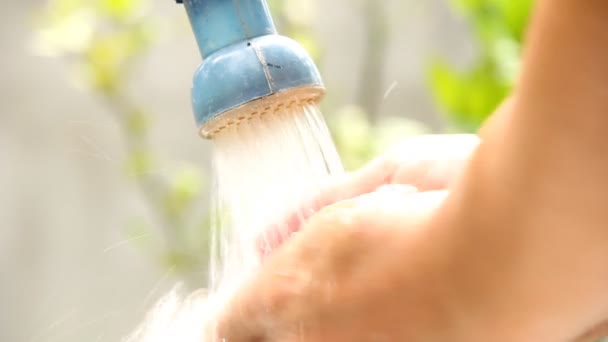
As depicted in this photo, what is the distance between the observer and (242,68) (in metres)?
0.32

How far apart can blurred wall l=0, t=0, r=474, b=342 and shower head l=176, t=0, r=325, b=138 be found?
64 centimetres

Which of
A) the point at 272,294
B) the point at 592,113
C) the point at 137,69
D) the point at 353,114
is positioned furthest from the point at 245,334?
the point at 137,69

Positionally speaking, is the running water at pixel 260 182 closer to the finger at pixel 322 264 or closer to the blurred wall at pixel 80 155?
the finger at pixel 322 264

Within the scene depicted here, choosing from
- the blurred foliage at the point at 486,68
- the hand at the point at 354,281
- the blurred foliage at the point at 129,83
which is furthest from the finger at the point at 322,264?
the blurred foliage at the point at 129,83

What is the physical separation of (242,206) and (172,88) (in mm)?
698

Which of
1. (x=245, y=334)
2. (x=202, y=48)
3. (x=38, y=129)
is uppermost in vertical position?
(x=38, y=129)

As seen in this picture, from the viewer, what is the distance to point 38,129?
39.3 inches

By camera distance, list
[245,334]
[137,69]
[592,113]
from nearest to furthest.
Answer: [592,113] → [245,334] → [137,69]

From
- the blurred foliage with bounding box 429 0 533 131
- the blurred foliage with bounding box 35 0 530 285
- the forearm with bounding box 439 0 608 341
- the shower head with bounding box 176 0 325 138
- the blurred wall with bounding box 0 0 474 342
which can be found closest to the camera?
the forearm with bounding box 439 0 608 341

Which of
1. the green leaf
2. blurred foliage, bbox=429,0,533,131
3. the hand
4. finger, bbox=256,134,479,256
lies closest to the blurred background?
the green leaf

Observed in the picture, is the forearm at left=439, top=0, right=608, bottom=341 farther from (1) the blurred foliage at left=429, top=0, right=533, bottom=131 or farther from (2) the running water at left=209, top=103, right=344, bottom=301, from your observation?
(1) the blurred foliage at left=429, top=0, right=533, bottom=131

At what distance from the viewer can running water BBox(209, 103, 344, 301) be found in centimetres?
33

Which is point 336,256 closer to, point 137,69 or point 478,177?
point 478,177

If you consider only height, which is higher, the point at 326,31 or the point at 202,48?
the point at 326,31
